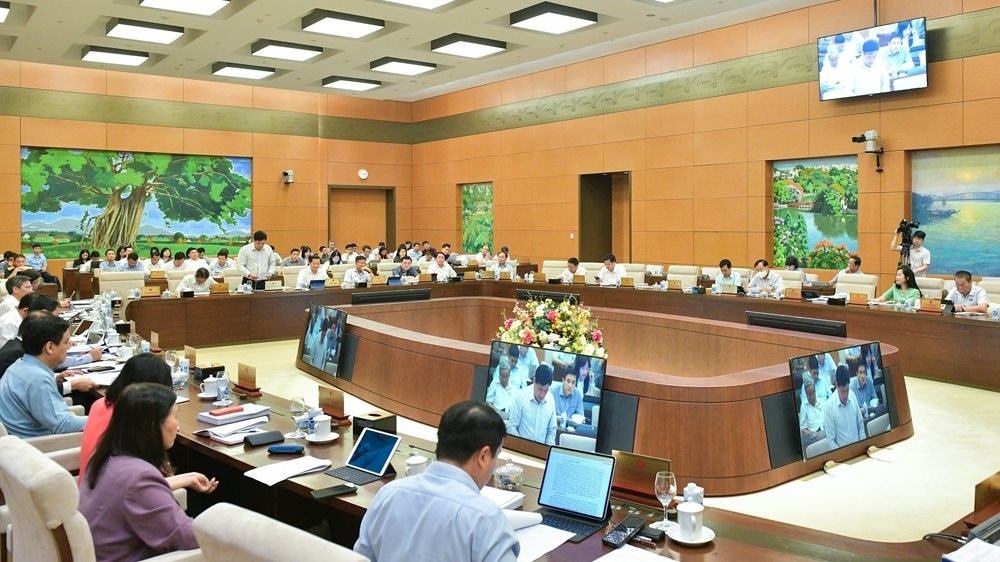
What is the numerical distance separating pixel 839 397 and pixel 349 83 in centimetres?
1076

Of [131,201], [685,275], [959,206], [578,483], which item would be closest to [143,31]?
[131,201]

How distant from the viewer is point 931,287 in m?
8.15

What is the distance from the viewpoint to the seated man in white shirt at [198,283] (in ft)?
29.2

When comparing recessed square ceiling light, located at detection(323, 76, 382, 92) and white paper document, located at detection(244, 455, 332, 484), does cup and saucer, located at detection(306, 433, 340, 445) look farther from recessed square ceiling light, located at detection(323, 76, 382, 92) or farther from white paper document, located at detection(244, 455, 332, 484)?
recessed square ceiling light, located at detection(323, 76, 382, 92)

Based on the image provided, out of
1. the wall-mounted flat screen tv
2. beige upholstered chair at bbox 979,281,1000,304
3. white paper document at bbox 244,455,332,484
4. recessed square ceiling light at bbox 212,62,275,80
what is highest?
recessed square ceiling light at bbox 212,62,275,80

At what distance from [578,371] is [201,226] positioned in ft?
41.6

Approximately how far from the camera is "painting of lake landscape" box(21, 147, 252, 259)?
13445 mm

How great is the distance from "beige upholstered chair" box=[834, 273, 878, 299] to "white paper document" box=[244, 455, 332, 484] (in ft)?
23.2

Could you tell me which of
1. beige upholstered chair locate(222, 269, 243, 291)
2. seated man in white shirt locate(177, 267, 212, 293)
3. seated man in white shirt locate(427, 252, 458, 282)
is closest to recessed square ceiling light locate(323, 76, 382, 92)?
seated man in white shirt locate(427, 252, 458, 282)

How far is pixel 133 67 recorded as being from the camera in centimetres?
1170

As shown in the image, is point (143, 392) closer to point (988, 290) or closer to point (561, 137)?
point (988, 290)

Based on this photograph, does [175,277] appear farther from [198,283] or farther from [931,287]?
[931,287]

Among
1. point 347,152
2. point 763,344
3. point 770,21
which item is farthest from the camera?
point 347,152

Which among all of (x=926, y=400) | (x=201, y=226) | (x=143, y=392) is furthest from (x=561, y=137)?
(x=143, y=392)
